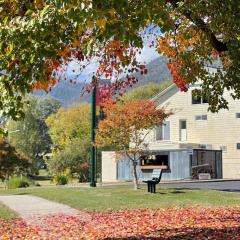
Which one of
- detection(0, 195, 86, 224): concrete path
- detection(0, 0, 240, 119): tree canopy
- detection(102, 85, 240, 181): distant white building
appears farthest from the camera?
detection(102, 85, 240, 181): distant white building

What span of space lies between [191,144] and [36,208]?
1160 inches

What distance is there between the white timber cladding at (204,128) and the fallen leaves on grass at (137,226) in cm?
2888

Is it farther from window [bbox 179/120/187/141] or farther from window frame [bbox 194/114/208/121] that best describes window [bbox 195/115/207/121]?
window [bbox 179/120/187/141]

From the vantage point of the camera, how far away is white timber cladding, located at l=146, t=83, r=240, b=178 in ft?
148

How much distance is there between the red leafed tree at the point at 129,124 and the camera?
25.8 m

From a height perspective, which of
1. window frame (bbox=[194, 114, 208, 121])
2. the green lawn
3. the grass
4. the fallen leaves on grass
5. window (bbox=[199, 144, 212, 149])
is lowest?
the grass

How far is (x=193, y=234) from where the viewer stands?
11.1 metres

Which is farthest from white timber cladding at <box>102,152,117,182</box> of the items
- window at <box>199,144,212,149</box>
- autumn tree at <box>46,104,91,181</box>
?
window at <box>199,144,212,149</box>

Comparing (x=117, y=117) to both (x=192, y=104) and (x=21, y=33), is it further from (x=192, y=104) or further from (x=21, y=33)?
(x=192, y=104)

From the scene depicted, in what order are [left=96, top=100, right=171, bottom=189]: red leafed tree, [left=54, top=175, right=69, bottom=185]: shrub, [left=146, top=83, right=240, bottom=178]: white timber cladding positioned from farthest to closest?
[left=146, top=83, right=240, bottom=178]: white timber cladding
[left=54, top=175, right=69, bottom=185]: shrub
[left=96, top=100, right=171, bottom=189]: red leafed tree

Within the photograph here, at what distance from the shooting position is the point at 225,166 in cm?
4628

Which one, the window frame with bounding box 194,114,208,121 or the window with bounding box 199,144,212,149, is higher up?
the window frame with bounding box 194,114,208,121

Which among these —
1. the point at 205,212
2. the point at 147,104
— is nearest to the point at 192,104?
the point at 147,104

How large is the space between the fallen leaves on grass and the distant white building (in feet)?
90.8
